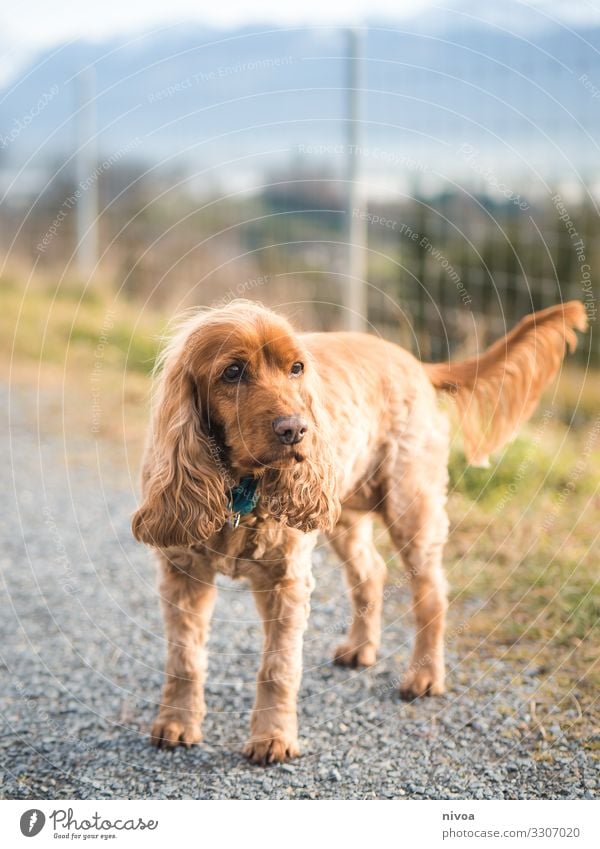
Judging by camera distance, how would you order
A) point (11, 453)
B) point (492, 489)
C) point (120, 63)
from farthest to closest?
point (120, 63), point (11, 453), point (492, 489)

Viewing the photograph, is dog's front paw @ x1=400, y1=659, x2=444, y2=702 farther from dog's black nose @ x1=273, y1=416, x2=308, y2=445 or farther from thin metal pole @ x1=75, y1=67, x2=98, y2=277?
thin metal pole @ x1=75, y1=67, x2=98, y2=277

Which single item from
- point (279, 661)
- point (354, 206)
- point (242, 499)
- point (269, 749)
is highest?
point (354, 206)

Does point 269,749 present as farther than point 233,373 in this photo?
Yes

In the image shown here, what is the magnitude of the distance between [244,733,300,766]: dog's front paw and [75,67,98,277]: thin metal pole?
31.2 ft

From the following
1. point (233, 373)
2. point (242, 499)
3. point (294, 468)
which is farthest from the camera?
point (242, 499)

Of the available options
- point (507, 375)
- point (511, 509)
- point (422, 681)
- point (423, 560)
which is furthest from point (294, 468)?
point (511, 509)

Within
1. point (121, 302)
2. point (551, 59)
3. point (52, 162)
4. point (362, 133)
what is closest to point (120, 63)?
point (52, 162)

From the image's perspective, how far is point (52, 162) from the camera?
52.3 ft

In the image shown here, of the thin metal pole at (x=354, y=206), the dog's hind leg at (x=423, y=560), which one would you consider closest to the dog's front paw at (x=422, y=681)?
the dog's hind leg at (x=423, y=560)

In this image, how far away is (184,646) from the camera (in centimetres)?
385

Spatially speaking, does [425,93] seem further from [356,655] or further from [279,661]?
[279,661]

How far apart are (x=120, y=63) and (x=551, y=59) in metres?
12.0

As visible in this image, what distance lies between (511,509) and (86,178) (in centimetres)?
928
